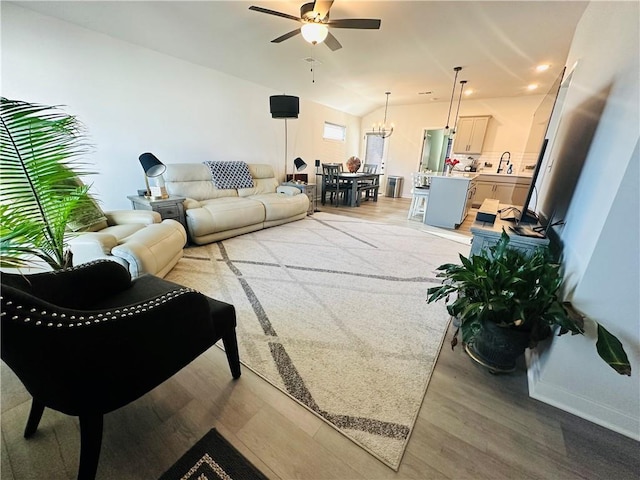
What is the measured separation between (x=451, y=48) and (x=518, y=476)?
4.50 metres

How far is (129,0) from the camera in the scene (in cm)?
247

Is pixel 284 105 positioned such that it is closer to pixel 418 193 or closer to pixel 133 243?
pixel 418 193

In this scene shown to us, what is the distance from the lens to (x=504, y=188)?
5418 millimetres

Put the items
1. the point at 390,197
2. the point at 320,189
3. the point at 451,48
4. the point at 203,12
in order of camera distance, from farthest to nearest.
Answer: the point at 390,197, the point at 320,189, the point at 451,48, the point at 203,12

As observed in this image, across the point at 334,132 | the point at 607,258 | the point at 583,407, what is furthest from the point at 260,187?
the point at 583,407

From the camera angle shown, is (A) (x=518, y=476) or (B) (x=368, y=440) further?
(B) (x=368, y=440)

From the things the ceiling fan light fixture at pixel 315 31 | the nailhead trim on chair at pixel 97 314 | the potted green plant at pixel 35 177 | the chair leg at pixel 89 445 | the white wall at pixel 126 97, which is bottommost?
the chair leg at pixel 89 445

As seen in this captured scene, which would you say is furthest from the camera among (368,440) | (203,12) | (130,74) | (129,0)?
(130,74)

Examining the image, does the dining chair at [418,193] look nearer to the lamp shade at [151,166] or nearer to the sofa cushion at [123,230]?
the lamp shade at [151,166]

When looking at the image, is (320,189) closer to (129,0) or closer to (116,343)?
(129,0)

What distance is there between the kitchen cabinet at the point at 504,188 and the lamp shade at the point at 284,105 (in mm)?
4336

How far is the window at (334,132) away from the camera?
6.55 metres

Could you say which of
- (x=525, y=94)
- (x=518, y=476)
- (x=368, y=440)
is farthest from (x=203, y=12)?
(x=525, y=94)

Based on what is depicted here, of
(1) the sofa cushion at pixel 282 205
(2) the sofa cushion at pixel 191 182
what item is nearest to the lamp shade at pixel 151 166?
(2) the sofa cushion at pixel 191 182
